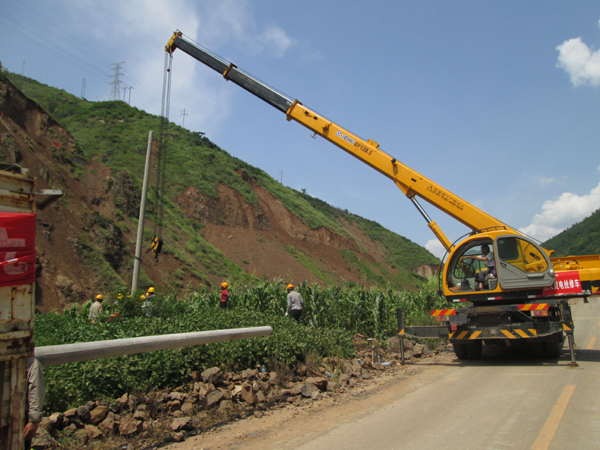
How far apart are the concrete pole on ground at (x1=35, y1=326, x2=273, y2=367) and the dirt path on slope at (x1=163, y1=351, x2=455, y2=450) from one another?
1.15m

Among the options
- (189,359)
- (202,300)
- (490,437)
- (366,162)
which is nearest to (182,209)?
(202,300)

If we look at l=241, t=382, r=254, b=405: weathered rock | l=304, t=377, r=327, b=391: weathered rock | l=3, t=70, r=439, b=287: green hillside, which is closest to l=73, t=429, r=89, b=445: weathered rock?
l=241, t=382, r=254, b=405: weathered rock

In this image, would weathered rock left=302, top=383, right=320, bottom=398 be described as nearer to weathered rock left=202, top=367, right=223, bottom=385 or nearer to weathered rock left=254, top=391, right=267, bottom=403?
weathered rock left=254, top=391, right=267, bottom=403

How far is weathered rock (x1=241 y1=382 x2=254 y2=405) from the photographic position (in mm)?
6184

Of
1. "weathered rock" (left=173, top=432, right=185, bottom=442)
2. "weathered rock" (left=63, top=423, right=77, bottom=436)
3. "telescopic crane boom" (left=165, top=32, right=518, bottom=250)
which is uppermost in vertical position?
"telescopic crane boom" (left=165, top=32, right=518, bottom=250)

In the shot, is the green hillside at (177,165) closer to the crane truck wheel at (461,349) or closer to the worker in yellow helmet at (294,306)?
the worker in yellow helmet at (294,306)

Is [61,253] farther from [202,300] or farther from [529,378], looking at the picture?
[529,378]

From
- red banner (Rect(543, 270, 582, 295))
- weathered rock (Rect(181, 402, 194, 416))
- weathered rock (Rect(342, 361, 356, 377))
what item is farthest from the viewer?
red banner (Rect(543, 270, 582, 295))

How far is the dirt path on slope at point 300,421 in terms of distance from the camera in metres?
4.77

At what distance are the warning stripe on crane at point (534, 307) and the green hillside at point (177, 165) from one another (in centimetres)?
2714

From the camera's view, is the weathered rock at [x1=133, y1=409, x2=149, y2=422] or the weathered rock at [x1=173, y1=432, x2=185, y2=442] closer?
the weathered rock at [x1=173, y1=432, x2=185, y2=442]

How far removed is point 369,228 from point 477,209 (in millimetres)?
73199

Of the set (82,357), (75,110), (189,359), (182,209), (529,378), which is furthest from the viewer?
(75,110)

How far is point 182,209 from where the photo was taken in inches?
1673
